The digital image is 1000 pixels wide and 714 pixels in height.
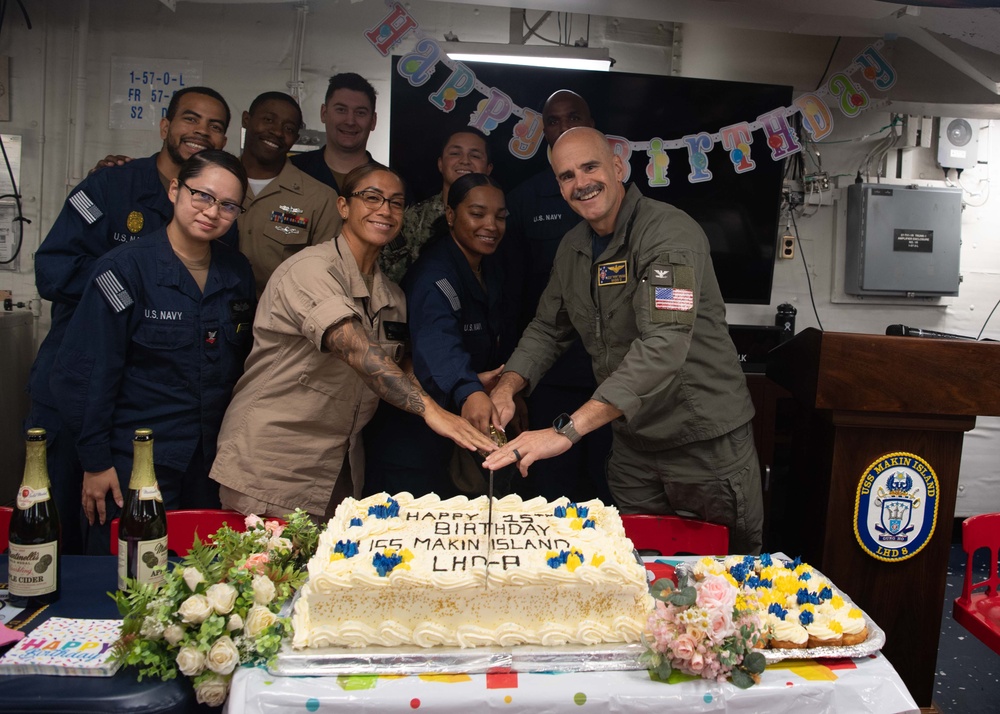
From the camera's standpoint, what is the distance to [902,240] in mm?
4336

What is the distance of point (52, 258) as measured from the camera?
9.12ft

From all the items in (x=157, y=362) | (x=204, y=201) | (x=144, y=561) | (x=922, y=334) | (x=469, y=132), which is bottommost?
(x=144, y=561)

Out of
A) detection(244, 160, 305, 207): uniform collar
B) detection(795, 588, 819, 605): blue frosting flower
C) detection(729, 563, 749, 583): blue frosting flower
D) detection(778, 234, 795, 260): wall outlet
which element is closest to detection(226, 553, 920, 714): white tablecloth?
detection(795, 588, 819, 605): blue frosting flower

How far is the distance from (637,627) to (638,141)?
2.76 metres

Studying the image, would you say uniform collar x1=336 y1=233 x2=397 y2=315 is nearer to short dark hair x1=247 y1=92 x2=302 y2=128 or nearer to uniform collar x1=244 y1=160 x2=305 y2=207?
uniform collar x1=244 y1=160 x2=305 y2=207

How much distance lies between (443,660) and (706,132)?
3086 millimetres

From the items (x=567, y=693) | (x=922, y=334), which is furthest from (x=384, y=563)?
(x=922, y=334)

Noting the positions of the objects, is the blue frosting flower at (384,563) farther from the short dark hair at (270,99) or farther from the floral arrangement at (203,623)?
the short dark hair at (270,99)

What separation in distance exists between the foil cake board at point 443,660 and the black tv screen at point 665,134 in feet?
8.19

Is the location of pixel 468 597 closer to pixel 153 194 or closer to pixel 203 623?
pixel 203 623

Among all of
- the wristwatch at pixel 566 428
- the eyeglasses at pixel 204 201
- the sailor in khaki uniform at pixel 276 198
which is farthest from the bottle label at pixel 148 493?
the sailor in khaki uniform at pixel 276 198

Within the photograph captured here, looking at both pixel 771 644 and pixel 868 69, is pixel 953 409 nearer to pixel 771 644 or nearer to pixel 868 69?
pixel 771 644

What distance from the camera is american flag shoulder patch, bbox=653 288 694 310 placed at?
2.23 meters

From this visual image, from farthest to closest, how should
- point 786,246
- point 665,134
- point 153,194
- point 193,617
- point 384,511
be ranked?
point 786,246 < point 665,134 < point 153,194 < point 384,511 < point 193,617
